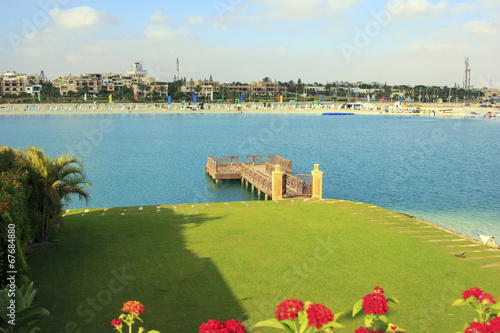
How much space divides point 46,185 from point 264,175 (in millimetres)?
20626

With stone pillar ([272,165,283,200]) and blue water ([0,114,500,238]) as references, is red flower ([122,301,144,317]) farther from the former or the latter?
blue water ([0,114,500,238])

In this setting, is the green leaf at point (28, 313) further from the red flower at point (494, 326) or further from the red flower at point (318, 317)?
the red flower at point (494, 326)

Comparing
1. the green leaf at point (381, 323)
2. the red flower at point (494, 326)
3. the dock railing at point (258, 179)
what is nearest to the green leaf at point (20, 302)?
the green leaf at point (381, 323)

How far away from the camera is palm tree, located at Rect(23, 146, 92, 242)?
15312 millimetres

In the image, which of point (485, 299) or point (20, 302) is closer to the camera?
point (485, 299)

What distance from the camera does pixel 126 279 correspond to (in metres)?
12.7

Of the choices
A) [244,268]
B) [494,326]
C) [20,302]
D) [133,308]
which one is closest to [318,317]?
[494,326]

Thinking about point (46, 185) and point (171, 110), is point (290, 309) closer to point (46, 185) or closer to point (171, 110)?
point (46, 185)

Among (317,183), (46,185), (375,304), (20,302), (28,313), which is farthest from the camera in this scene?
(317,183)

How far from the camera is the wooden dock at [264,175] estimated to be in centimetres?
2733

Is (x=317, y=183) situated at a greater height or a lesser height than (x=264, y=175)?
greater

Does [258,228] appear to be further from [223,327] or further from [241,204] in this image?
[223,327]

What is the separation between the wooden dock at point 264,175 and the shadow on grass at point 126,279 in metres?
10.7

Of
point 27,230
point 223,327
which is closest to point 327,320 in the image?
point 223,327
